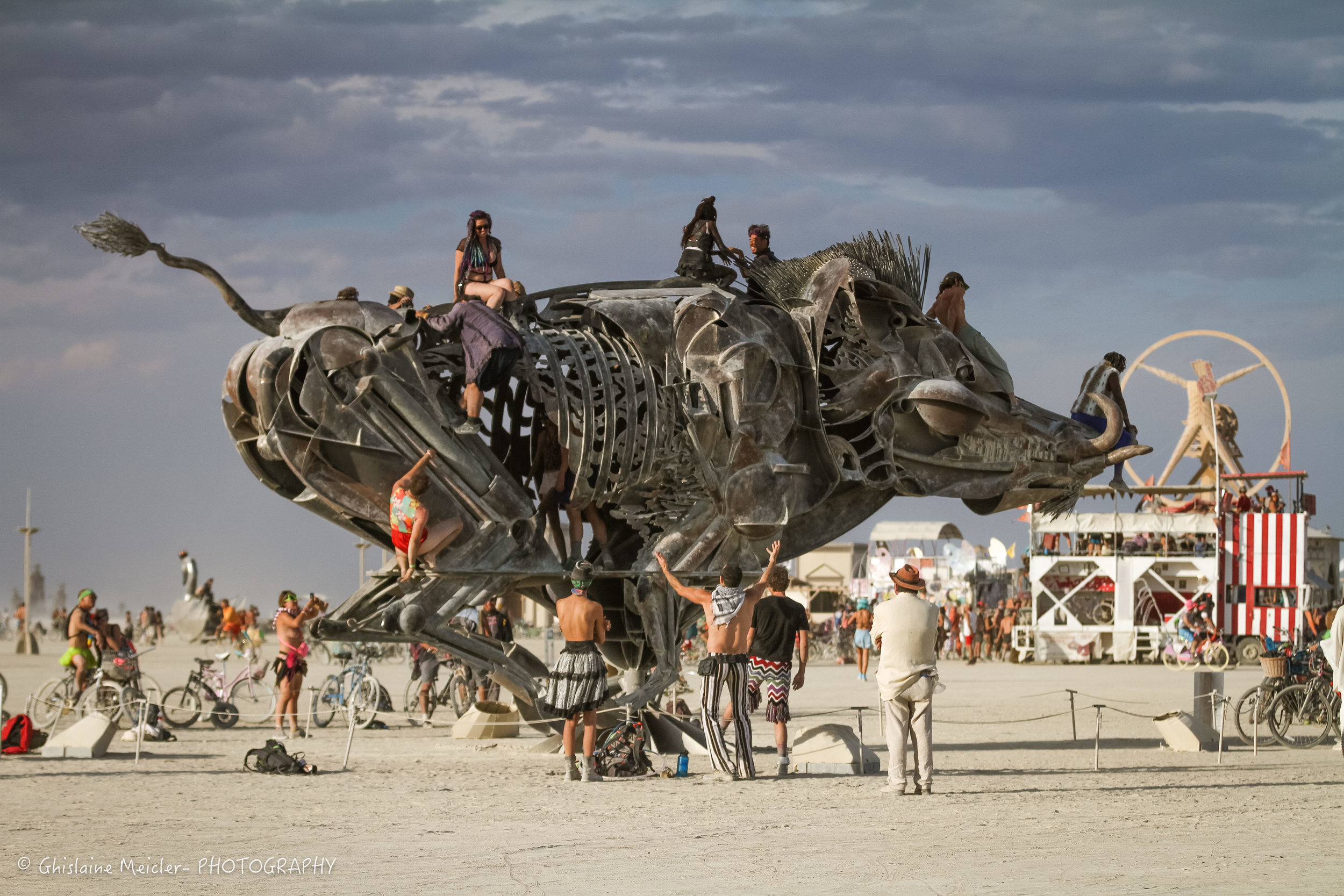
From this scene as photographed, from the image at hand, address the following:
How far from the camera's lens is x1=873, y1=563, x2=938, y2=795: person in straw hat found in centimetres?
1323

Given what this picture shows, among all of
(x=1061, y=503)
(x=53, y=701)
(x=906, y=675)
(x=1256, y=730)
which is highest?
(x=1061, y=503)

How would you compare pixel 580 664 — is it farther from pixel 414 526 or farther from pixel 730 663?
pixel 414 526

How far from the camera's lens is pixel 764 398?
17.5m

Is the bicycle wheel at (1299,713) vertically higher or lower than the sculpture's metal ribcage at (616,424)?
lower

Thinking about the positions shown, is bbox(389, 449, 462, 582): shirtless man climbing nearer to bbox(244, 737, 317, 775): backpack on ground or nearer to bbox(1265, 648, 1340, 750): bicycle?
bbox(244, 737, 317, 775): backpack on ground

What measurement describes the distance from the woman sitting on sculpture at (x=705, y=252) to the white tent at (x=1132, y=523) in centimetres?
2425

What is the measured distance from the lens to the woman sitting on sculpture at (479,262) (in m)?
16.9

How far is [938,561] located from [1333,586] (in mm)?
12402

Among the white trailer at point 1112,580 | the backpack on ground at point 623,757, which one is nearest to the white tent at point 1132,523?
the white trailer at point 1112,580

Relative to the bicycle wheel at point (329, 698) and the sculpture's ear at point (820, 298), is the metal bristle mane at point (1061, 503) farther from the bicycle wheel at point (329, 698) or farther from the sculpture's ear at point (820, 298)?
the bicycle wheel at point (329, 698)

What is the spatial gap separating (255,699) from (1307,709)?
14.7m

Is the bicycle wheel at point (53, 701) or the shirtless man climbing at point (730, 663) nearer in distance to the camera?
the shirtless man climbing at point (730, 663)

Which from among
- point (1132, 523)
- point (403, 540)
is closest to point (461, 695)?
point (403, 540)

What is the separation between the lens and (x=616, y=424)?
16594 millimetres
